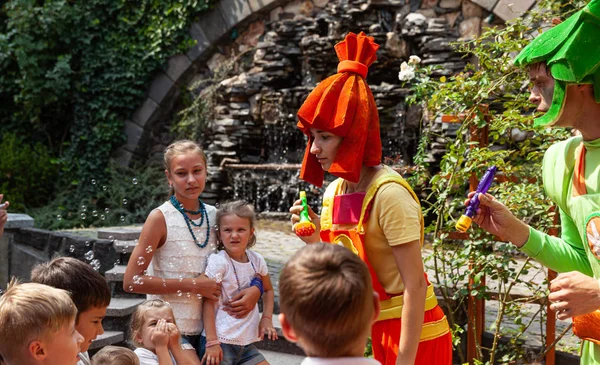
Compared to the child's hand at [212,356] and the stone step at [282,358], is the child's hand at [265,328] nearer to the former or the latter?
the child's hand at [212,356]

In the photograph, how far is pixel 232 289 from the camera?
315cm

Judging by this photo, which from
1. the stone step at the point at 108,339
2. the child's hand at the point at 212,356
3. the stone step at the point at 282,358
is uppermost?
the child's hand at the point at 212,356

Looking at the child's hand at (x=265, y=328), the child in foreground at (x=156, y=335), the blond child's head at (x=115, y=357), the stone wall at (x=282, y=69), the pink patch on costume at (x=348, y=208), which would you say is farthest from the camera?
the stone wall at (x=282, y=69)

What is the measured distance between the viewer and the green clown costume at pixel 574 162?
74.8 inches

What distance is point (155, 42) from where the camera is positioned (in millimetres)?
10320

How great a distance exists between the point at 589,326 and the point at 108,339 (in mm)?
3186

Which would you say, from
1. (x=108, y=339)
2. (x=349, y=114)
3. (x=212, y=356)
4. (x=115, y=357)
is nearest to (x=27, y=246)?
(x=108, y=339)

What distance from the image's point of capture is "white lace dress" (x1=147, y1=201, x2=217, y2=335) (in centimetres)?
304

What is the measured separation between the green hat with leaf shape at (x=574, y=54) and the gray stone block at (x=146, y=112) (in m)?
9.08

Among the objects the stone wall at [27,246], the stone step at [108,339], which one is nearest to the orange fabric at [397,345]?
the stone step at [108,339]

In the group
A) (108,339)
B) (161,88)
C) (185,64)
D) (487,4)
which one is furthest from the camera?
(161,88)

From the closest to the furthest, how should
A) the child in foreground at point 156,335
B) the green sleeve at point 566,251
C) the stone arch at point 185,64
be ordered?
the green sleeve at point 566,251 → the child in foreground at point 156,335 → the stone arch at point 185,64

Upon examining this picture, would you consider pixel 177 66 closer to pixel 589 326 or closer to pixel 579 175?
pixel 579 175

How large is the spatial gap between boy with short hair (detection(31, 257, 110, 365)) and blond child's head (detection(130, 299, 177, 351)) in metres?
0.37
